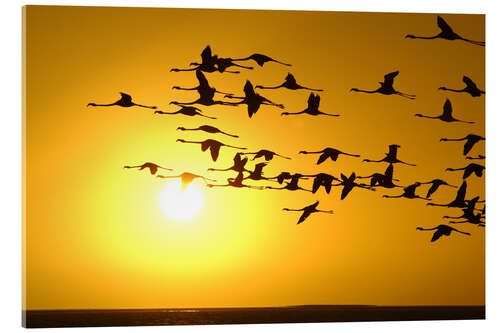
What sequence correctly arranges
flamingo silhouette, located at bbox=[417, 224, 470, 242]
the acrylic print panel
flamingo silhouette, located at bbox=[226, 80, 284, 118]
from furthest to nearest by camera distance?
1. flamingo silhouette, located at bbox=[417, 224, 470, 242]
2. flamingo silhouette, located at bbox=[226, 80, 284, 118]
3. the acrylic print panel

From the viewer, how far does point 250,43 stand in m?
4.84

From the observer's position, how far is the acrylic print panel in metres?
4.75

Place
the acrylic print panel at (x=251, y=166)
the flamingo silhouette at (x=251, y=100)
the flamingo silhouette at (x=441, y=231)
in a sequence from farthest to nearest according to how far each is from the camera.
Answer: the flamingo silhouette at (x=441, y=231), the flamingo silhouette at (x=251, y=100), the acrylic print panel at (x=251, y=166)

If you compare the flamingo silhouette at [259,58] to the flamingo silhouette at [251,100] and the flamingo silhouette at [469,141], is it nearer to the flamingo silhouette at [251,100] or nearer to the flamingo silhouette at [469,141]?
the flamingo silhouette at [251,100]

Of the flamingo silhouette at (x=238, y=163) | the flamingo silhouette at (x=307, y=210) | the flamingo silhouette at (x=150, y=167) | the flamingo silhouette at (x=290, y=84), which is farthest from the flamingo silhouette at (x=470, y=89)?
the flamingo silhouette at (x=150, y=167)

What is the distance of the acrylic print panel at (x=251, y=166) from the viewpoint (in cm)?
475

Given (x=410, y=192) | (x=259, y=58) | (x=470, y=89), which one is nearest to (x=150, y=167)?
(x=259, y=58)

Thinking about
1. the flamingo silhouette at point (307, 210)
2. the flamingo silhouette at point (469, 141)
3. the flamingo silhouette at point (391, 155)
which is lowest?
the flamingo silhouette at point (307, 210)

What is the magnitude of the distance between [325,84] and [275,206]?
0.86m

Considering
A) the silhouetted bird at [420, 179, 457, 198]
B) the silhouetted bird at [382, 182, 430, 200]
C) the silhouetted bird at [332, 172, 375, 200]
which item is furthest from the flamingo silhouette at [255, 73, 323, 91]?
the silhouetted bird at [420, 179, 457, 198]

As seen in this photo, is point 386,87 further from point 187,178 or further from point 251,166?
point 187,178

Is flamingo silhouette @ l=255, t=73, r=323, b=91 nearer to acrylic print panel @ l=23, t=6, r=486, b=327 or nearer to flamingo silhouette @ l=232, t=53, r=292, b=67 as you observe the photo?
acrylic print panel @ l=23, t=6, r=486, b=327

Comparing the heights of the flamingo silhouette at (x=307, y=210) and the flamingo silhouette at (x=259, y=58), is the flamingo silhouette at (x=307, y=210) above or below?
below

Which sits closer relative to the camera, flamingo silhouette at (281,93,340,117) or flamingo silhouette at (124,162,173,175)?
flamingo silhouette at (124,162,173,175)
